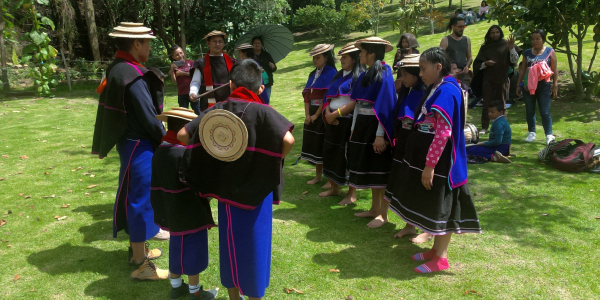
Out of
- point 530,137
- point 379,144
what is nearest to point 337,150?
point 379,144

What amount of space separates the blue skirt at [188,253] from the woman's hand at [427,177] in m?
1.89

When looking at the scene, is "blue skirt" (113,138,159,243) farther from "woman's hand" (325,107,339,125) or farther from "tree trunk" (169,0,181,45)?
"tree trunk" (169,0,181,45)

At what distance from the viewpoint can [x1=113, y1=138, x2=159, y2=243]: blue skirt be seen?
3820mm

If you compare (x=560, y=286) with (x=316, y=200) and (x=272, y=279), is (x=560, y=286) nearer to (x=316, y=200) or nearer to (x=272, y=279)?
(x=272, y=279)

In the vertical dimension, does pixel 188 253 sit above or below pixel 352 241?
above

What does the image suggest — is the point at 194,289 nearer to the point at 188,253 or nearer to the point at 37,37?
the point at 188,253

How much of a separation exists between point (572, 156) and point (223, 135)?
19.6 ft

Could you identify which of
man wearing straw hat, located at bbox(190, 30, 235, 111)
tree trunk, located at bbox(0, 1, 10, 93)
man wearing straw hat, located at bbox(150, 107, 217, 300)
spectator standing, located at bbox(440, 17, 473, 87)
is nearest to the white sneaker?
spectator standing, located at bbox(440, 17, 473, 87)

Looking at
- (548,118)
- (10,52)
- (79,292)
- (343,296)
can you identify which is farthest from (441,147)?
(10,52)

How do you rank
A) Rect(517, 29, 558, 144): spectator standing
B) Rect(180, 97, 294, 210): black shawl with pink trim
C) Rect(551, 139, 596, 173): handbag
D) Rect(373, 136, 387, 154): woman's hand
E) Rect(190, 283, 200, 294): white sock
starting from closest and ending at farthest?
Rect(180, 97, 294, 210): black shawl with pink trim → Rect(190, 283, 200, 294): white sock → Rect(373, 136, 387, 154): woman's hand → Rect(551, 139, 596, 173): handbag → Rect(517, 29, 558, 144): spectator standing

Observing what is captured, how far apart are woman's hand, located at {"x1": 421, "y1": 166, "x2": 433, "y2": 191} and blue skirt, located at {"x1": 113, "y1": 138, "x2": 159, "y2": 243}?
2.46 metres

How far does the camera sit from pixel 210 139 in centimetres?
265

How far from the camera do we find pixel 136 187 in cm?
383

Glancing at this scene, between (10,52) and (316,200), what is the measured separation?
1677 centimetres
